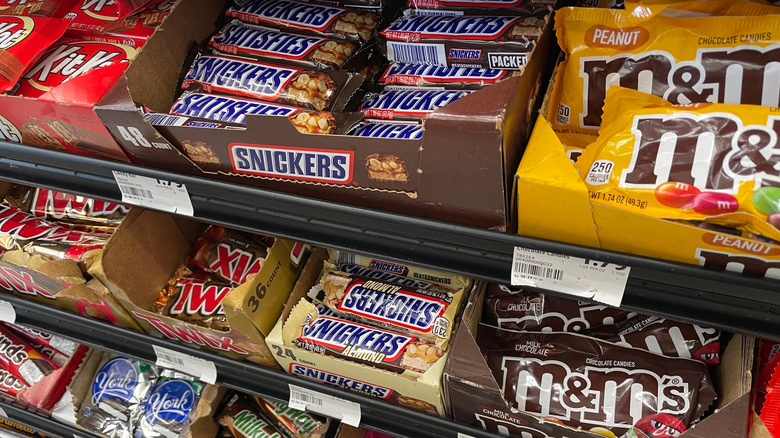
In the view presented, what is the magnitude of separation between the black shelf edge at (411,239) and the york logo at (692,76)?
1.07 ft

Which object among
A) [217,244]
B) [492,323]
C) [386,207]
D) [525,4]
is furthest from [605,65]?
[217,244]

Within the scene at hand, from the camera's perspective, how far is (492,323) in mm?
1353

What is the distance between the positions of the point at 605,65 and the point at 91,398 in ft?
5.48

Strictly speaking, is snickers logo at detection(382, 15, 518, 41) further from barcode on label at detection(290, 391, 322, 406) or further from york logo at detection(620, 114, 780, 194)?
barcode on label at detection(290, 391, 322, 406)

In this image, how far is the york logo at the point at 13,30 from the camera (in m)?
1.36

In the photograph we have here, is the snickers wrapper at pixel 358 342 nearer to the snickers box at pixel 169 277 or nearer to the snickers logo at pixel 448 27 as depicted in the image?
the snickers box at pixel 169 277

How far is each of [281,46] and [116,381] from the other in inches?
44.1

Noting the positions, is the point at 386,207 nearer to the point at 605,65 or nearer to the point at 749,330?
the point at 605,65

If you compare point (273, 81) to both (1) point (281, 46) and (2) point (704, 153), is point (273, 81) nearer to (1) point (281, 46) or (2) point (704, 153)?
(1) point (281, 46)

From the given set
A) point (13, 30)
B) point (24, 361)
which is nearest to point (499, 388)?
point (13, 30)

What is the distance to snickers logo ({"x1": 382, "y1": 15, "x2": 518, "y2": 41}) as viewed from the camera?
49.8 inches

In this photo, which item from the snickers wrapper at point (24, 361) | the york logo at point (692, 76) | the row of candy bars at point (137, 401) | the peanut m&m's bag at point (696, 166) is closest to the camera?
the peanut m&m's bag at point (696, 166)

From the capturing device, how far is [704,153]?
894mm

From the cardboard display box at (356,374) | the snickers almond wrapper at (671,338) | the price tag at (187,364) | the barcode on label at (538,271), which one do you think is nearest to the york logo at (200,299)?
A: the price tag at (187,364)
